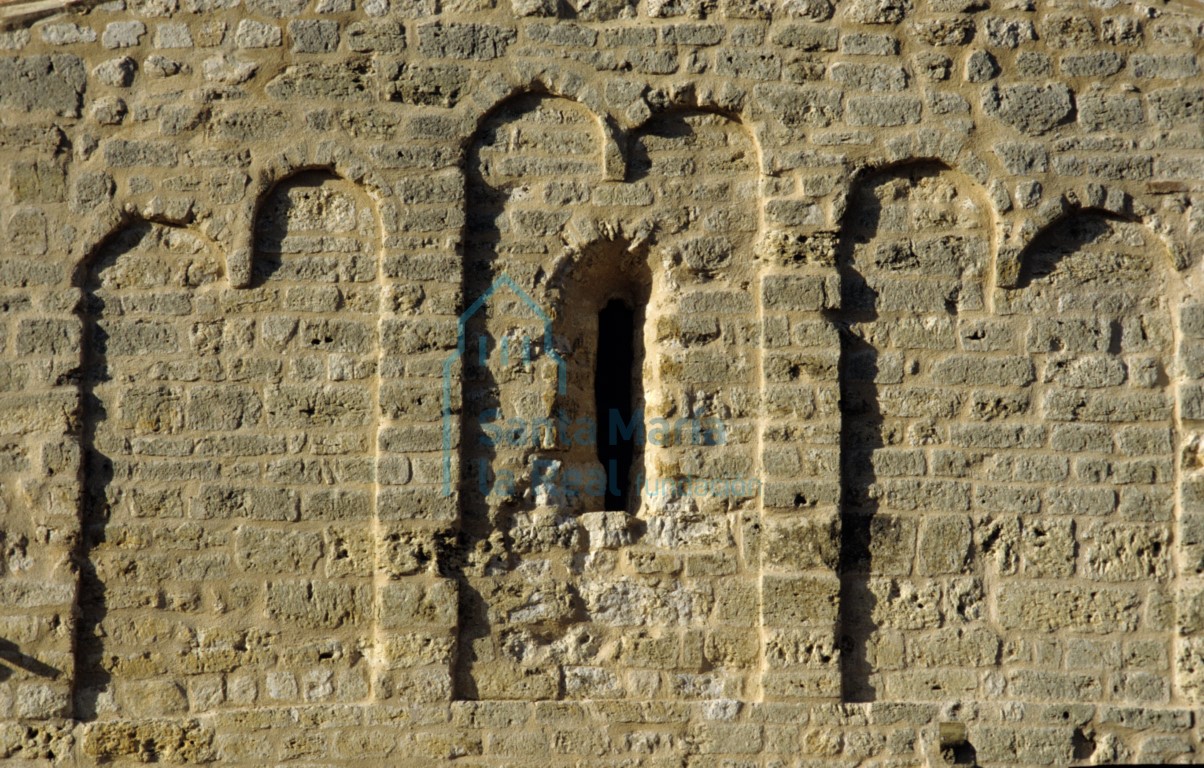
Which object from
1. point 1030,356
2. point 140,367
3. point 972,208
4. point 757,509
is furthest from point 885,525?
point 140,367

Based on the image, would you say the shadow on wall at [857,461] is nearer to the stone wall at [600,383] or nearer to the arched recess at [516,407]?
the stone wall at [600,383]

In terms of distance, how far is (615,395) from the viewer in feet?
25.0

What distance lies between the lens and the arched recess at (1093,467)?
7.16 meters

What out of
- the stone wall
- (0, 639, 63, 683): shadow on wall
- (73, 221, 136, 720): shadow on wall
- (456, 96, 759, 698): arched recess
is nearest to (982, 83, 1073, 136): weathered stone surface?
the stone wall

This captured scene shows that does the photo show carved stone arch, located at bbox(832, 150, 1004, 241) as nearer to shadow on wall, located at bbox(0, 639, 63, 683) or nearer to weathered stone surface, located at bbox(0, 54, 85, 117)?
weathered stone surface, located at bbox(0, 54, 85, 117)

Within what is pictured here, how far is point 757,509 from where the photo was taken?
7.21 m

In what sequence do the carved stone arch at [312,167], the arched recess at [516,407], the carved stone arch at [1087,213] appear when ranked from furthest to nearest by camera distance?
the carved stone arch at [1087,213] < the carved stone arch at [312,167] < the arched recess at [516,407]

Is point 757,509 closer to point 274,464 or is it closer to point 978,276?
point 978,276

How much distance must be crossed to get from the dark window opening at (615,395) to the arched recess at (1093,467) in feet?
5.64

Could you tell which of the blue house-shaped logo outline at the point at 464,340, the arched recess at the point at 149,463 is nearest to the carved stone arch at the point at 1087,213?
the blue house-shaped logo outline at the point at 464,340

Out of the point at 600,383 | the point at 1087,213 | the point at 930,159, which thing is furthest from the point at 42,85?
the point at 1087,213

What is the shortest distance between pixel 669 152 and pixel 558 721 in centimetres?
267

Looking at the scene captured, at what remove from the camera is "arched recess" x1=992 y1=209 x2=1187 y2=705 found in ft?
23.5

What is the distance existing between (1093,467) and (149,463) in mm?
4311
